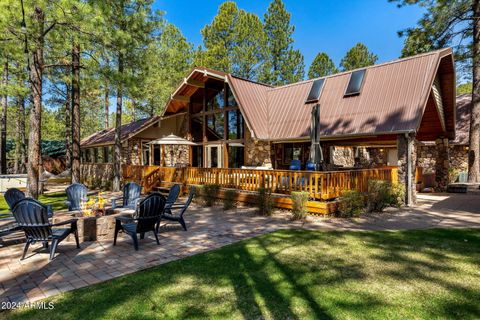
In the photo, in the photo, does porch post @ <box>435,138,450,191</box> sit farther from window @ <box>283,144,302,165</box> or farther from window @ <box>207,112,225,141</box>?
window @ <box>207,112,225,141</box>

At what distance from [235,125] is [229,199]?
5798mm

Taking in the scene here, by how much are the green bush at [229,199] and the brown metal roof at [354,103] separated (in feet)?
11.4

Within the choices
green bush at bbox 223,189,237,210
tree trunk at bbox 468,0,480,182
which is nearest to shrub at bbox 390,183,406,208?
green bush at bbox 223,189,237,210

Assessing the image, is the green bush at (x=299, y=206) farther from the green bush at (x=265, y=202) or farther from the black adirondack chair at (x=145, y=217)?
the black adirondack chair at (x=145, y=217)

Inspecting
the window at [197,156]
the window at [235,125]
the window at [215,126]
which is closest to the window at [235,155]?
the window at [235,125]

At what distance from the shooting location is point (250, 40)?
25062mm

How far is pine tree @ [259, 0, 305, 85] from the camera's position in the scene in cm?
2602

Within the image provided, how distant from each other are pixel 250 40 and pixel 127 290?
2467cm

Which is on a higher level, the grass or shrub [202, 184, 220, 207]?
shrub [202, 184, 220, 207]

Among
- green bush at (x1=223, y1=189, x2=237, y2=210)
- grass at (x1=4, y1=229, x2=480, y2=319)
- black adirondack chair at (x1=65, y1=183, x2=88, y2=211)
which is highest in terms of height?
black adirondack chair at (x1=65, y1=183, x2=88, y2=211)

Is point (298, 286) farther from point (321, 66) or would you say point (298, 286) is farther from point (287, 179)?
point (321, 66)

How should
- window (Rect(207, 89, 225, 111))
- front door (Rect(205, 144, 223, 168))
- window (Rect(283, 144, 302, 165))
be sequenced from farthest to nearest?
window (Rect(207, 89, 225, 111)) < front door (Rect(205, 144, 223, 168)) < window (Rect(283, 144, 302, 165))

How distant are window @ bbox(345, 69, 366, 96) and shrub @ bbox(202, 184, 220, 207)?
262 inches

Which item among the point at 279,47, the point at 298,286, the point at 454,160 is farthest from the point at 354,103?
the point at 279,47
